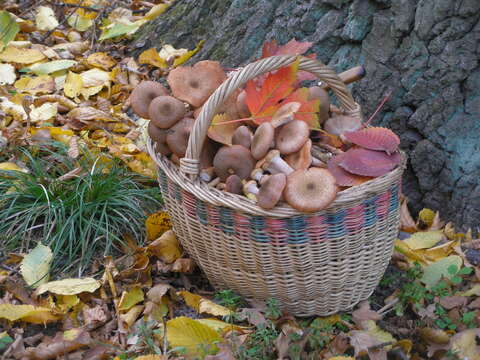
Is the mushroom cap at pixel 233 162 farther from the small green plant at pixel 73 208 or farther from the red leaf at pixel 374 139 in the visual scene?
the small green plant at pixel 73 208

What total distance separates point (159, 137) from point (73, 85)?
1506mm

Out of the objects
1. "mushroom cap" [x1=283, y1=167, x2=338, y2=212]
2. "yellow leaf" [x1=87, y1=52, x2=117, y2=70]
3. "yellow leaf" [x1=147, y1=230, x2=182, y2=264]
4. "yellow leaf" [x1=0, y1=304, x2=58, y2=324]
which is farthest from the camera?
"yellow leaf" [x1=87, y1=52, x2=117, y2=70]

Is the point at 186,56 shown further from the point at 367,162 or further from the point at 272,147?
the point at 367,162

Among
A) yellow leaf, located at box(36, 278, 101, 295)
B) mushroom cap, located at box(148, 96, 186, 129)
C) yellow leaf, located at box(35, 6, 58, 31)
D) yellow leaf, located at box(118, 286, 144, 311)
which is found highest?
mushroom cap, located at box(148, 96, 186, 129)

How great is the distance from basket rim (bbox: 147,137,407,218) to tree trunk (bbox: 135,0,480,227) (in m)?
0.68

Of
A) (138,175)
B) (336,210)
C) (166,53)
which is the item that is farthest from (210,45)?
(336,210)

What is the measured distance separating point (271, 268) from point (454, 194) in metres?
1.06

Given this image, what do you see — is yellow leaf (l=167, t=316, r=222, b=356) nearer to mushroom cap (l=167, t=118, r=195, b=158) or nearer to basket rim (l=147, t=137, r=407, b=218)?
basket rim (l=147, t=137, r=407, b=218)

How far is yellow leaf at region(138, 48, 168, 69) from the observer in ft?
11.8

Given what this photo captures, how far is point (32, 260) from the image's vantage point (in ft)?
7.59

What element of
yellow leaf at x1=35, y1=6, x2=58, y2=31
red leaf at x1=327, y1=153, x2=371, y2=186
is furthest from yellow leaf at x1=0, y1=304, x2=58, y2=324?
yellow leaf at x1=35, y1=6, x2=58, y2=31

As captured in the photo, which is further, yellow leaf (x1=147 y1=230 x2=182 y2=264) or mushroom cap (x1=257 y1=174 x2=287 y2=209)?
yellow leaf (x1=147 y1=230 x2=182 y2=264)

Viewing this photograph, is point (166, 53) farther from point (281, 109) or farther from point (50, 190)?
point (281, 109)

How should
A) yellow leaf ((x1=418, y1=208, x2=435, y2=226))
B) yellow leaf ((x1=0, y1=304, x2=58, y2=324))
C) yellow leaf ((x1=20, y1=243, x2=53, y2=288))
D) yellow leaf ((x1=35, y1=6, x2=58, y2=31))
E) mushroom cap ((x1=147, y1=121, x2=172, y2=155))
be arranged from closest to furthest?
yellow leaf ((x1=0, y1=304, x2=58, y2=324)) → mushroom cap ((x1=147, y1=121, x2=172, y2=155)) → yellow leaf ((x1=20, y1=243, x2=53, y2=288)) → yellow leaf ((x1=418, y1=208, x2=435, y2=226)) → yellow leaf ((x1=35, y1=6, x2=58, y2=31))
